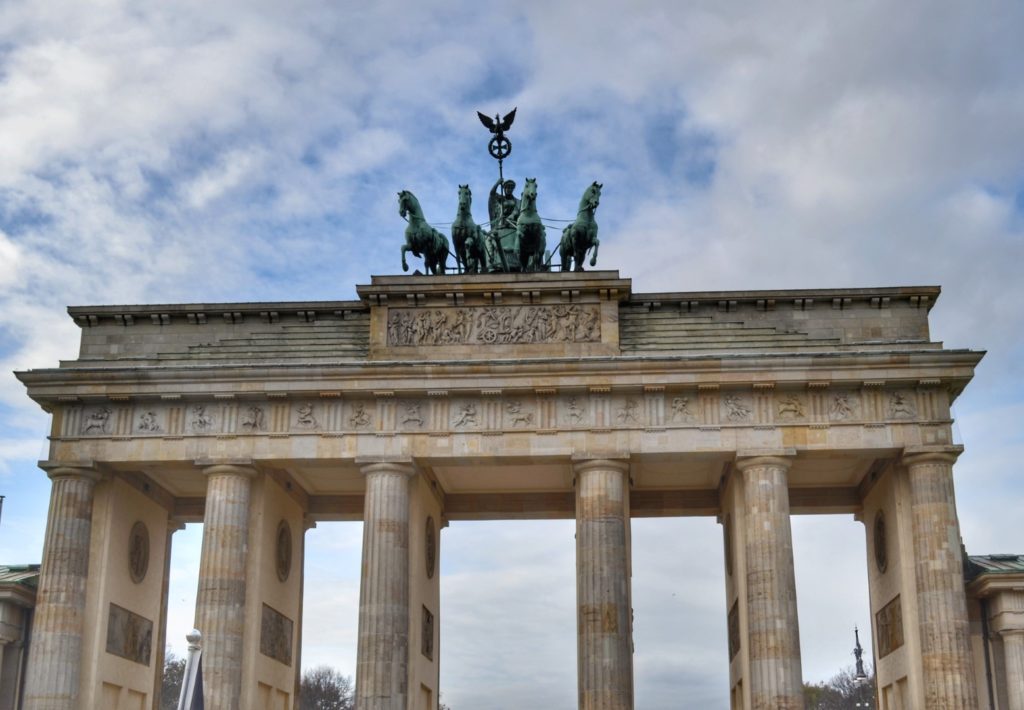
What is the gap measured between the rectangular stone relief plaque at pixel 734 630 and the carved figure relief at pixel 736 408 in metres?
5.83

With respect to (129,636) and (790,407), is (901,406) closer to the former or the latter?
(790,407)

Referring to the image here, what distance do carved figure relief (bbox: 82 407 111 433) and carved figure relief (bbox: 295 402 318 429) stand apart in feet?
17.9

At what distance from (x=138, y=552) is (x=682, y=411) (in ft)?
56.1

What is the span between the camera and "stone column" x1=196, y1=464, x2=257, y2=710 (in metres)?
31.9

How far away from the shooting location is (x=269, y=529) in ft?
115

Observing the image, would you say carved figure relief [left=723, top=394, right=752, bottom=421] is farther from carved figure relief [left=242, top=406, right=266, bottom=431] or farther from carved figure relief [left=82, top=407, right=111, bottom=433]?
carved figure relief [left=82, top=407, right=111, bottom=433]

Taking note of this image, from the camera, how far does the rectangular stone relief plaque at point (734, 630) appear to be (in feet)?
116

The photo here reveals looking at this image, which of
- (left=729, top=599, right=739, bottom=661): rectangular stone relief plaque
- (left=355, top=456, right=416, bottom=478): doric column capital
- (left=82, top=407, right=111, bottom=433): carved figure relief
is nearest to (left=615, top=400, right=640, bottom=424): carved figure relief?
(left=355, top=456, right=416, bottom=478): doric column capital

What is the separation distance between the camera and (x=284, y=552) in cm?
3709

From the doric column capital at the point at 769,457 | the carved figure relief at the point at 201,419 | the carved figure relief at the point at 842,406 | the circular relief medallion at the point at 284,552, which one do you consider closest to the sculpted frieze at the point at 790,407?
the carved figure relief at the point at 842,406

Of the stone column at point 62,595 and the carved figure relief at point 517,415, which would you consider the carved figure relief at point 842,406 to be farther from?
the stone column at point 62,595

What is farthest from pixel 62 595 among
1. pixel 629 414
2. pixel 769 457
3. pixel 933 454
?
pixel 933 454

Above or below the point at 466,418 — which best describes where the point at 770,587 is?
below

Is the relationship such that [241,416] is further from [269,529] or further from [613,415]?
[613,415]
